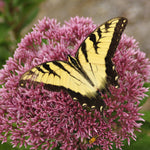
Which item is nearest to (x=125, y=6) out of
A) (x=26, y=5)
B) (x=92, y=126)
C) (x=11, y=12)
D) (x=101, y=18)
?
(x=101, y=18)

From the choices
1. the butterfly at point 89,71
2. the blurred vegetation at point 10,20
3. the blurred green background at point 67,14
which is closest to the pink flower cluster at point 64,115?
the butterfly at point 89,71

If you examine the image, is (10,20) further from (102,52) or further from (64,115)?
(64,115)

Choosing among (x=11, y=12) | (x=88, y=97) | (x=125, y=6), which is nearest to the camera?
(x=88, y=97)

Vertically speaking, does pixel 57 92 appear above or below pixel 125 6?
below

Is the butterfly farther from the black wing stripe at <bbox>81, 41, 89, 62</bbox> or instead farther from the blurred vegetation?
the blurred vegetation

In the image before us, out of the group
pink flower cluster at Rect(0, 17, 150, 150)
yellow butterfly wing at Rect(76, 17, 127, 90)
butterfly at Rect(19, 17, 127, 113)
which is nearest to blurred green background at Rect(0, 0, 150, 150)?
pink flower cluster at Rect(0, 17, 150, 150)

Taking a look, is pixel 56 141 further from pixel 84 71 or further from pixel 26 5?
pixel 26 5
